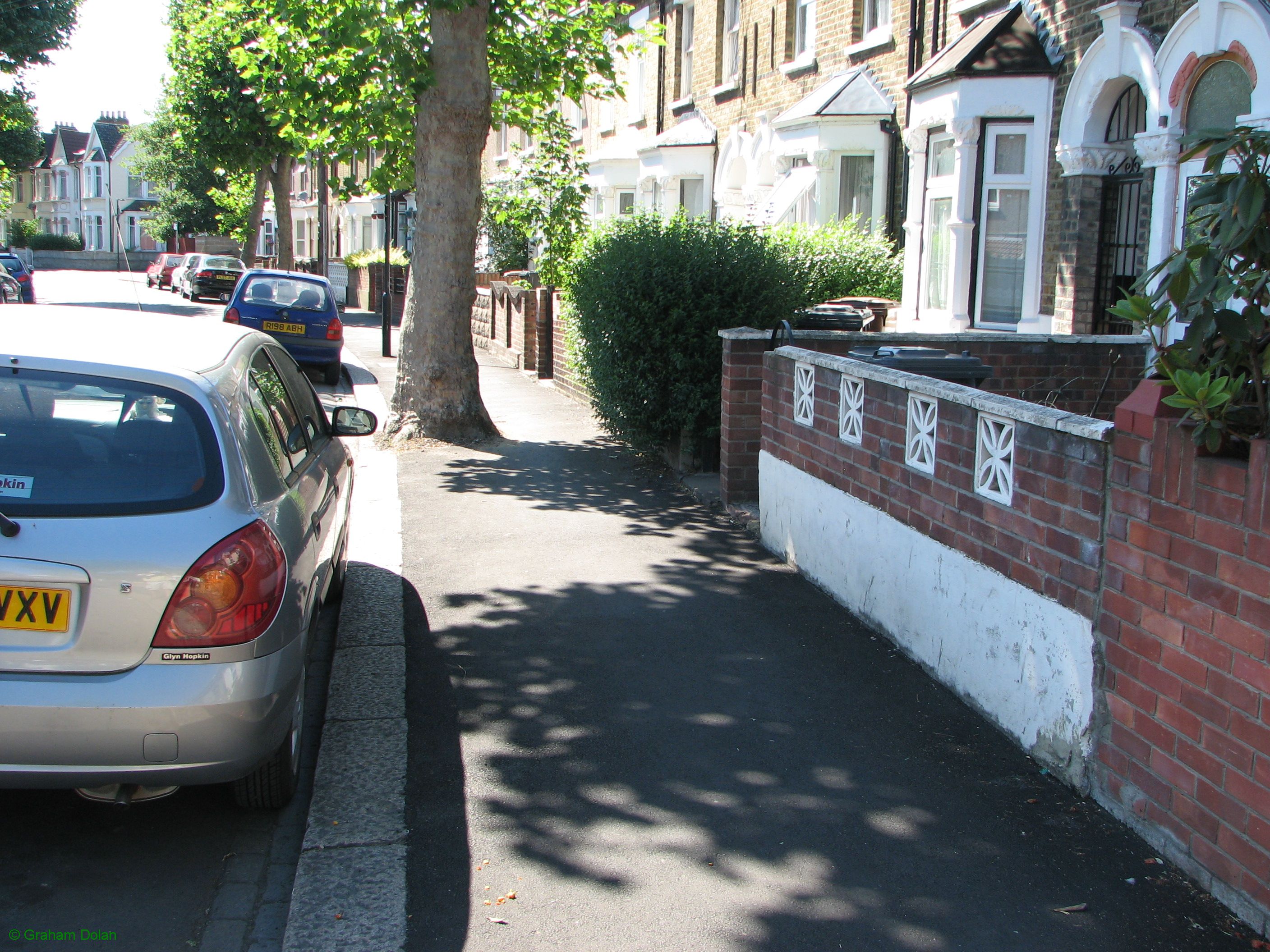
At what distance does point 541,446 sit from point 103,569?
27.3ft

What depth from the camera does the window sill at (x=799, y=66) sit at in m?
17.1

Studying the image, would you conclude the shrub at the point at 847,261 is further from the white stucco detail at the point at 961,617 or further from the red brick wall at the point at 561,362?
the white stucco detail at the point at 961,617


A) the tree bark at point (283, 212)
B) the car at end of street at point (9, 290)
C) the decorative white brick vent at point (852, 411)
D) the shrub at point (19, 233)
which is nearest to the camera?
the decorative white brick vent at point (852, 411)

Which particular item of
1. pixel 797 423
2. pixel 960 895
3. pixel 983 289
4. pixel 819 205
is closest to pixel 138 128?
pixel 819 205

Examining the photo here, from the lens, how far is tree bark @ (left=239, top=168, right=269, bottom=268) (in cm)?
4522

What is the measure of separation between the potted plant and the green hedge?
20.3 ft

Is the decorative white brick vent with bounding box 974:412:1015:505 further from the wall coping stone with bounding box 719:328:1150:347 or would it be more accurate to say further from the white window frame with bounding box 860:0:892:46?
the white window frame with bounding box 860:0:892:46

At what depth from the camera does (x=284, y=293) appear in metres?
18.1

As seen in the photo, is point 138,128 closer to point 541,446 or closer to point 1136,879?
point 541,446

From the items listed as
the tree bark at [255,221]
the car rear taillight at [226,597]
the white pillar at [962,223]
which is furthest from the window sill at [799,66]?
the tree bark at [255,221]

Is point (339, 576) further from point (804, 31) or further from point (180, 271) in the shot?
point (180, 271)

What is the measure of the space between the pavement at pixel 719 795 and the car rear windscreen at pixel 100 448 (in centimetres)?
132

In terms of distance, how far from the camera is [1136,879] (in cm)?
350

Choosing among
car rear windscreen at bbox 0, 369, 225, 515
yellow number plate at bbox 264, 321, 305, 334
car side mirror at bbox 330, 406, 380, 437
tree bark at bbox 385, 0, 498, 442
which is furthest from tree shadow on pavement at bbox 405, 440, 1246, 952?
yellow number plate at bbox 264, 321, 305, 334
